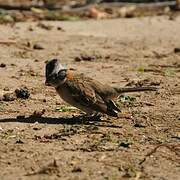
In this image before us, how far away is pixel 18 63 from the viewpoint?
1201cm

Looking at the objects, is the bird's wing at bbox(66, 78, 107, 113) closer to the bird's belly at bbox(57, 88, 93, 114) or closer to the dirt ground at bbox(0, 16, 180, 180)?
the bird's belly at bbox(57, 88, 93, 114)

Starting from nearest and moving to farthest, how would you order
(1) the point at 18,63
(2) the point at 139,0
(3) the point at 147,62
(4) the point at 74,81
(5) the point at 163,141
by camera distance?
(5) the point at 163,141 → (4) the point at 74,81 → (1) the point at 18,63 → (3) the point at 147,62 → (2) the point at 139,0

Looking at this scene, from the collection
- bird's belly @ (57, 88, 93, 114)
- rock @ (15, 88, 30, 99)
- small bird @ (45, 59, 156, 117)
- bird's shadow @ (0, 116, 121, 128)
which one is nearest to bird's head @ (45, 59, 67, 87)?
small bird @ (45, 59, 156, 117)

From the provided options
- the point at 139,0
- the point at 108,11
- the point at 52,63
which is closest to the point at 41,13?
the point at 108,11


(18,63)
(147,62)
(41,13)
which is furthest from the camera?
(41,13)

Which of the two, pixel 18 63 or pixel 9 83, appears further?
pixel 18 63

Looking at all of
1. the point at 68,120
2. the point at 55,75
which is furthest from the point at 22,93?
the point at 68,120

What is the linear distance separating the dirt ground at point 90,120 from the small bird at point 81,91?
0.65 feet

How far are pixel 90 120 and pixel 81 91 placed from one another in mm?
→ 369

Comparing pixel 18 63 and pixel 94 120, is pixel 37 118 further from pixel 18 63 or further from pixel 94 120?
pixel 18 63

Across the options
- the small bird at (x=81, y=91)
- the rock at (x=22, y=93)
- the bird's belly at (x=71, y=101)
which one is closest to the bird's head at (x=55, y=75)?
the small bird at (x=81, y=91)

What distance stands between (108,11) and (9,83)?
7.05 m

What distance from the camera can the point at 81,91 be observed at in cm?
859

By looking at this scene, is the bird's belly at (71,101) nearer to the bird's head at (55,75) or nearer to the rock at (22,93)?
the bird's head at (55,75)
